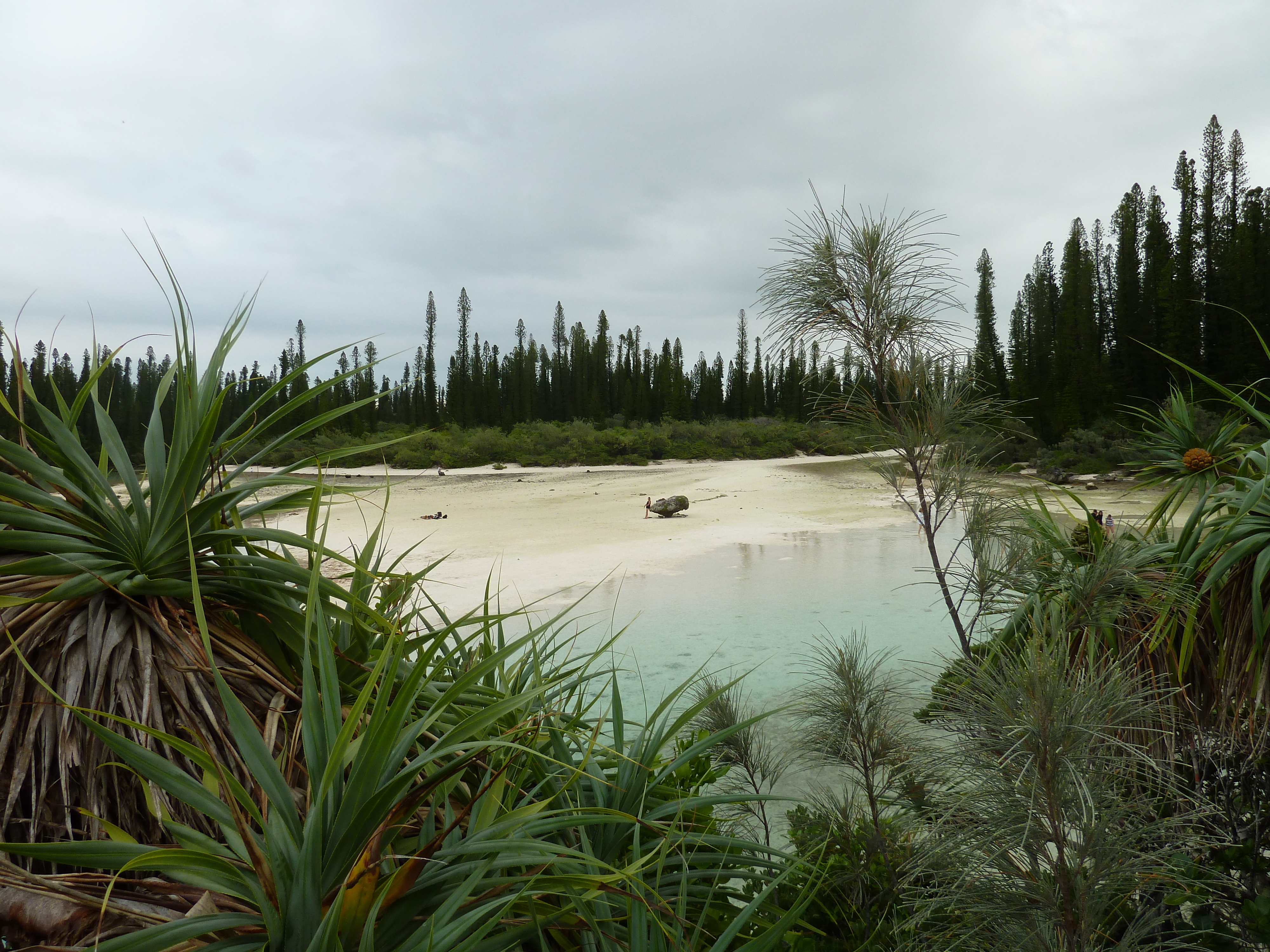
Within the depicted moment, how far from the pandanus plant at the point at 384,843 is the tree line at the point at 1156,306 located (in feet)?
90.8

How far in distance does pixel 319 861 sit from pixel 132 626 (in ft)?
2.51

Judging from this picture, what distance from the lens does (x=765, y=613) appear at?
761 centimetres

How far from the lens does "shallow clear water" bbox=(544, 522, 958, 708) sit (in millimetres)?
5859

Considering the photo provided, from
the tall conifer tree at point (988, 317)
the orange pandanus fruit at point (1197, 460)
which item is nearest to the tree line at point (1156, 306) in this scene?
the tall conifer tree at point (988, 317)

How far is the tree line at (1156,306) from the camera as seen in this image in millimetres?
26875

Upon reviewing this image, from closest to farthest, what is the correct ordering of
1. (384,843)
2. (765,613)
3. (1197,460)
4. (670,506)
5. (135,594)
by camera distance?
1. (384,843)
2. (135,594)
3. (1197,460)
4. (765,613)
5. (670,506)

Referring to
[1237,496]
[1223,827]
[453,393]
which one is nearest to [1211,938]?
[1223,827]

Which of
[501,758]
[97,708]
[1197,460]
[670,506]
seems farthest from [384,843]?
[670,506]

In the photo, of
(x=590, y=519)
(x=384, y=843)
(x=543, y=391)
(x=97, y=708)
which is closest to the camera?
(x=384, y=843)

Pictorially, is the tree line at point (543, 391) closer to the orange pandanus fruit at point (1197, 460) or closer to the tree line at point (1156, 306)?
the tree line at point (1156, 306)

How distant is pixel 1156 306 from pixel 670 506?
1129 inches

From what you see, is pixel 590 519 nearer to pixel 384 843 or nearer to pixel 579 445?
pixel 384 843

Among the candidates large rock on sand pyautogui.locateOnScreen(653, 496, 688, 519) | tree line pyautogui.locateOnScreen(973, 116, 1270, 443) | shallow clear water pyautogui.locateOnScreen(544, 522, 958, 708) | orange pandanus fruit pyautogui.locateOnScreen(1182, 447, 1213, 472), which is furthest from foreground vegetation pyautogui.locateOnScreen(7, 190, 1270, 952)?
tree line pyautogui.locateOnScreen(973, 116, 1270, 443)

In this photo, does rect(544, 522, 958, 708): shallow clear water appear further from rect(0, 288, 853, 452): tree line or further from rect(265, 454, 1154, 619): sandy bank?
rect(0, 288, 853, 452): tree line
